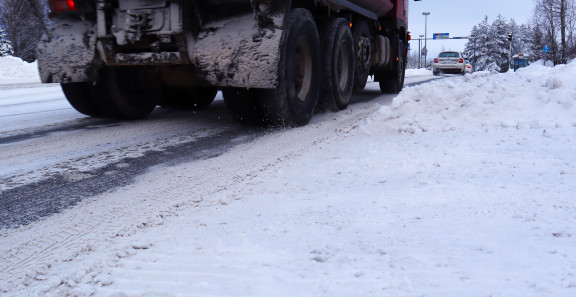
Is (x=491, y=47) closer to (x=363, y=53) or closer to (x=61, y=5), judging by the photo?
(x=363, y=53)

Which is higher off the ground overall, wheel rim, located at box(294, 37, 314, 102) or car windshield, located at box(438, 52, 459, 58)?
car windshield, located at box(438, 52, 459, 58)

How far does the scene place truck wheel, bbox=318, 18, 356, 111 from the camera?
625 centimetres

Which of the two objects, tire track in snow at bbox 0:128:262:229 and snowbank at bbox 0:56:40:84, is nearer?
tire track in snow at bbox 0:128:262:229

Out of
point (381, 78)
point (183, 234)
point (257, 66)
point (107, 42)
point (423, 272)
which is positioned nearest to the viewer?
point (423, 272)

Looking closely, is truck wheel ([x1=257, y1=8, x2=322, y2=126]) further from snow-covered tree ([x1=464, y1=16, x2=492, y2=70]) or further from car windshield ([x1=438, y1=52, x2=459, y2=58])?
snow-covered tree ([x1=464, y1=16, x2=492, y2=70])

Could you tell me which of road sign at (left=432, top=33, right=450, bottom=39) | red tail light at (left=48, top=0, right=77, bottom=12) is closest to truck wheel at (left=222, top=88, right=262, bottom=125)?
red tail light at (left=48, top=0, right=77, bottom=12)

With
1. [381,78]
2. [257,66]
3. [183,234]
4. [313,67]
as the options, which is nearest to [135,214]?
[183,234]

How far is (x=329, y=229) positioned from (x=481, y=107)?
3397 millimetres

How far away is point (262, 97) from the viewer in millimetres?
5082

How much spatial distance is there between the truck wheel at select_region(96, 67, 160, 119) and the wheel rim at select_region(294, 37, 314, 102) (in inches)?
73.5

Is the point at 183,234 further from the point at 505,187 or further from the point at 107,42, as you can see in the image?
the point at 107,42

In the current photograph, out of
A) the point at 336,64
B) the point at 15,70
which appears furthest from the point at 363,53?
the point at 15,70

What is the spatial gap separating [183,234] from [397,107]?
3409mm

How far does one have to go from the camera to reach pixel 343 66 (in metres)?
7.25
